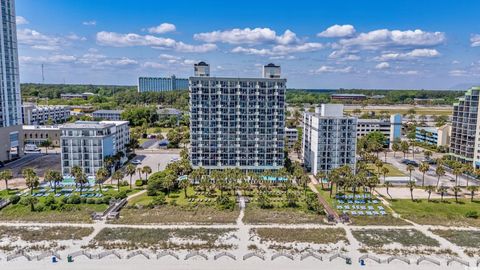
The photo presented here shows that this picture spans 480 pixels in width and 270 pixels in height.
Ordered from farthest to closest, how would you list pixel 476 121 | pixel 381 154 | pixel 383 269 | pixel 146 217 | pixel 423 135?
pixel 423 135
pixel 381 154
pixel 476 121
pixel 146 217
pixel 383 269

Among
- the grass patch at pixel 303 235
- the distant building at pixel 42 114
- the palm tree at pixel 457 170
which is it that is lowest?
the grass patch at pixel 303 235

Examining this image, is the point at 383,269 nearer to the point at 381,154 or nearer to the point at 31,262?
the point at 31,262

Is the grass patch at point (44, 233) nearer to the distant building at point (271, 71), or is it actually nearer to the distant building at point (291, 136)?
the distant building at point (271, 71)

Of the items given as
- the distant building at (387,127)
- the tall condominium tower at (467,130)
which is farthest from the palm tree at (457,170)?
the distant building at (387,127)

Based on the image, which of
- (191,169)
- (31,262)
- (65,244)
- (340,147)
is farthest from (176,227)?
(340,147)

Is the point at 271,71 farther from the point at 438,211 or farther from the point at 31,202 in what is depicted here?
the point at 31,202

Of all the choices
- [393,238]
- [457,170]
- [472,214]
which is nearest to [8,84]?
[393,238]
